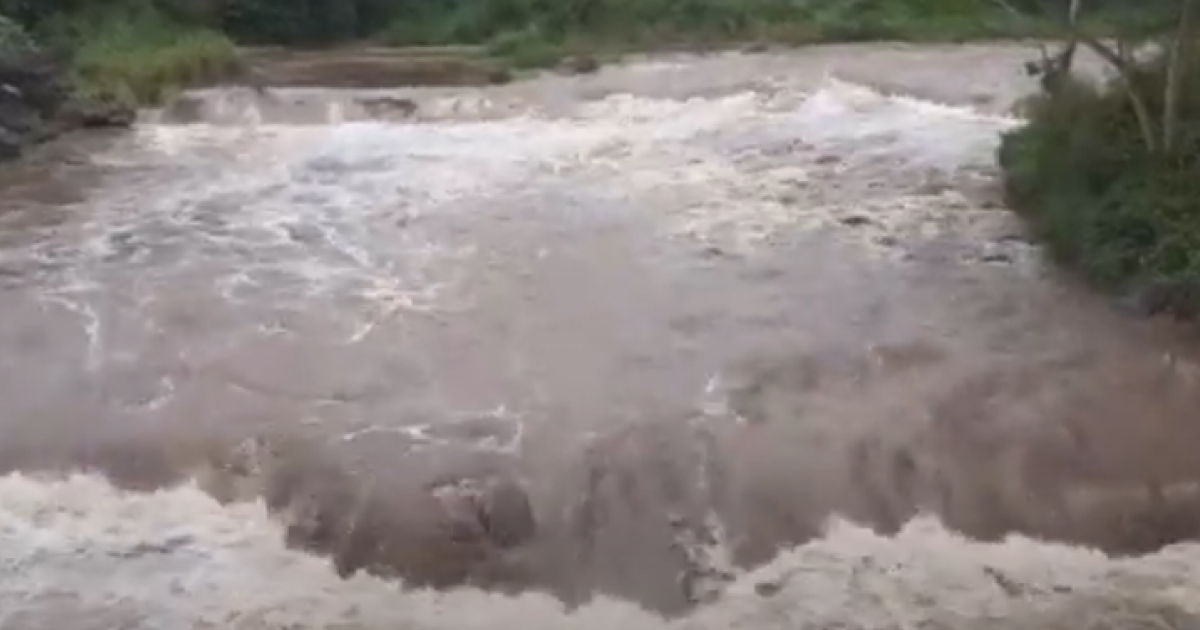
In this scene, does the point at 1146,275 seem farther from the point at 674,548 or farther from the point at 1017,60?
the point at 1017,60

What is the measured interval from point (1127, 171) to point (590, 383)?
409 cm

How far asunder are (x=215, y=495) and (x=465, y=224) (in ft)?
15.4

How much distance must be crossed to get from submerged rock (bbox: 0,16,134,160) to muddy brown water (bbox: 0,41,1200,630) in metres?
0.30

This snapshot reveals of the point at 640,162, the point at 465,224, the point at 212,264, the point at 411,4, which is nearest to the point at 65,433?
the point at 212,264

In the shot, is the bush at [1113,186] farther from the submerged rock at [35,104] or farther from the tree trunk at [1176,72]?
the submerged rock at [35,104]

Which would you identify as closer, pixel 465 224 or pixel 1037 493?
pixel 1037 493

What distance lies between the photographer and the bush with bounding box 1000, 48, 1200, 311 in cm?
1174

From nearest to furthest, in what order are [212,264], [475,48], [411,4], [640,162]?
[212,264]
[640,162]
[475,48]
[411,4]

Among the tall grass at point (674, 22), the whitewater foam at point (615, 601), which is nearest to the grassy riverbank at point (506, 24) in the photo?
the tall grass at point (674, 22)

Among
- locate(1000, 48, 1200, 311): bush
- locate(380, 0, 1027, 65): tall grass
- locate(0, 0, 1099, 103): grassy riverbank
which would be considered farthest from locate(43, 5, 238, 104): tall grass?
locate(1000, 48, 1200, 311): bush

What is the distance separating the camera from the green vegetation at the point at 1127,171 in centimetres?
1171

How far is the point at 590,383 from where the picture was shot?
34.3 ft

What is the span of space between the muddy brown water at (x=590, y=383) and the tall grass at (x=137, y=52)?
1.36 m

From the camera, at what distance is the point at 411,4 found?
2203 cm
